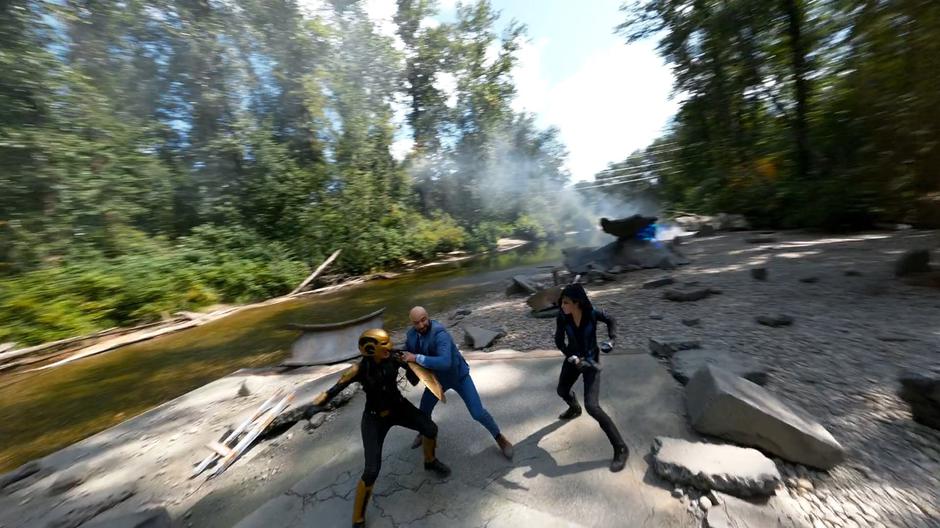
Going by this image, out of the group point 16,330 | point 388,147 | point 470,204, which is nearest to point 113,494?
point 16,330

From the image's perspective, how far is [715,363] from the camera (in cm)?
423

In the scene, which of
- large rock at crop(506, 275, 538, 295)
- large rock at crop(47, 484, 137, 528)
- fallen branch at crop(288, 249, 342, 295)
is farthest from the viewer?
fallen branch at crop(288, 249, 342, 295)

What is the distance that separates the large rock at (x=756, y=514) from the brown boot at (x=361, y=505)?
7.31 feet

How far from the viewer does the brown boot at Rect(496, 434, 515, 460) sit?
3312 millimetres

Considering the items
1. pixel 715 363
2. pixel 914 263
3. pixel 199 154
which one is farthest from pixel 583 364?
pixel 199 154

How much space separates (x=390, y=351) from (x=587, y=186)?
56.7 m

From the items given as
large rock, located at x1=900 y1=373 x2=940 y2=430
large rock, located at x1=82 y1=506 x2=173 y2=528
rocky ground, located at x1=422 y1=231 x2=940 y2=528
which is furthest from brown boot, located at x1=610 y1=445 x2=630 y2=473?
large rock, located at x1=82 y1=506 x2=173 y2=528

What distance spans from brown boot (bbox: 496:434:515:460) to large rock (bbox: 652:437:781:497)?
111 centimetres

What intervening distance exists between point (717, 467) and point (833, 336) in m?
3.66

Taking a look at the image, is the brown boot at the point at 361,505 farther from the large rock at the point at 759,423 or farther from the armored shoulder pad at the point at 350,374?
the large rock at the point at 759,423

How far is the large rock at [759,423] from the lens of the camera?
107 inches

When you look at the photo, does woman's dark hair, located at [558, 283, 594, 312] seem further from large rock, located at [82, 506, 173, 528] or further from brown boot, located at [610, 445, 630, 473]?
large rock, located at [82, 506, 173, 528]

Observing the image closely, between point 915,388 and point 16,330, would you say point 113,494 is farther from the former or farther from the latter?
point 16,330

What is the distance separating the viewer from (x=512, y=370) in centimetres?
509
